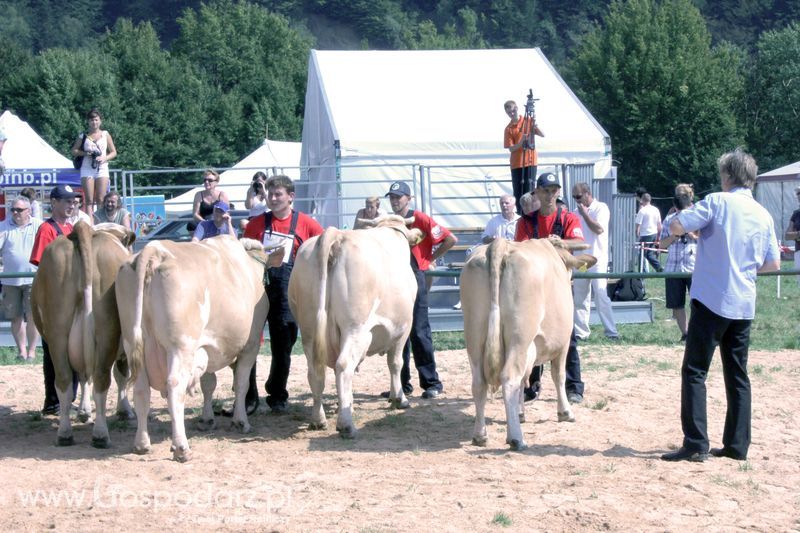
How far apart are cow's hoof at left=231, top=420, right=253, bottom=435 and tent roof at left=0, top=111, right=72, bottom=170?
24.9m

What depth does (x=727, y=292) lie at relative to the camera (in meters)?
7.27

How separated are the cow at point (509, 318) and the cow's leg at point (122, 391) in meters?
Result: 2.80

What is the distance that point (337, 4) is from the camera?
11919 cm

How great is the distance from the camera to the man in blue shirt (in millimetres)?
7297

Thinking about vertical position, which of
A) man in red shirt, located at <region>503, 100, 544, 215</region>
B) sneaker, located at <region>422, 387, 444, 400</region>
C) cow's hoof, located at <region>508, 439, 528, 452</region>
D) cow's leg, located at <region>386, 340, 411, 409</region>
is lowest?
cow's hoof, located at <region>508, 439, 528, 452</region>

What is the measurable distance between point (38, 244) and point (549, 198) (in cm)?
454

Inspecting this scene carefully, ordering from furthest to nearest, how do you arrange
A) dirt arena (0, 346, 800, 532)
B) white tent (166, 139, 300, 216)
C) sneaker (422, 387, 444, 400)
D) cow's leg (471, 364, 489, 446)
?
white tent (166, 139, 300, 216) < sneaker (422, 387, 444, 400) < cow's leg (471, 364, 489, 446) < dirt arena (0, 346, 800, 532)

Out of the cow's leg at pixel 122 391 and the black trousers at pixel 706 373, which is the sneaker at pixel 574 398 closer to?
the black trousers at pixel 706 373

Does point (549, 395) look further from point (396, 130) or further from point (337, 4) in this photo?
point (337, 4)

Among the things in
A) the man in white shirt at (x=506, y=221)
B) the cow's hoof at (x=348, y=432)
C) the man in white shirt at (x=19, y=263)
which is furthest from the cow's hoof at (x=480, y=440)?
the man in white shirt at (x=19, y=263)

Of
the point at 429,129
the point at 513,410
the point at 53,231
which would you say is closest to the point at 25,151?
the point at 429,129

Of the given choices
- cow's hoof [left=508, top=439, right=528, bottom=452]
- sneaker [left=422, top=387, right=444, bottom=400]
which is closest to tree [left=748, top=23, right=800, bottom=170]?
sneaker [left=422, top=387, right=444, bottom=400]

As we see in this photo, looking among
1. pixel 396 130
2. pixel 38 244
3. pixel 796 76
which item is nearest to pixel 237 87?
pixel 796 76

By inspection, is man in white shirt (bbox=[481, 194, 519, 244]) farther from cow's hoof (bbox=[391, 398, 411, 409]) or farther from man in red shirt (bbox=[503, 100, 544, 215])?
cow's hoof (bbox=[391, 398, 411, 409])
